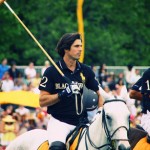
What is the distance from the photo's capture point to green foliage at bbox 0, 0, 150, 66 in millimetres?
38188

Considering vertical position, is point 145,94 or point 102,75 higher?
point 102,75

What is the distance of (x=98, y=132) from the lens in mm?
12250

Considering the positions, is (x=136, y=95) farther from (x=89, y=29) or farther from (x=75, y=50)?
(x=89, y=29)

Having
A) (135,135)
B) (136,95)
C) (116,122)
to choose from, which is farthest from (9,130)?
(116,122)

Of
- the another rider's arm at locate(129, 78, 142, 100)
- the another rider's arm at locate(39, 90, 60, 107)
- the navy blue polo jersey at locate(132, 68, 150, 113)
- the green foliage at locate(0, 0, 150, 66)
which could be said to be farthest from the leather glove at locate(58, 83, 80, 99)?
the green foliage at locate(0, 0, 150, 66)

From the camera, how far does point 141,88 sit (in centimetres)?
1409

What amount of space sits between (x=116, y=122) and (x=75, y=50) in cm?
172

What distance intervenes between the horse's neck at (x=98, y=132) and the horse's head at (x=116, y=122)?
0.15m

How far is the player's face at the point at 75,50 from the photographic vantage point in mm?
13188

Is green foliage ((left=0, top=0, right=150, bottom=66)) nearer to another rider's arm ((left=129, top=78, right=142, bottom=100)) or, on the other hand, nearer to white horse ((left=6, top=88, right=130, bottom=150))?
another rider's arm ((left=129, top=78, right=142, bottom=100))

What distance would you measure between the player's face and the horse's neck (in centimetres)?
114

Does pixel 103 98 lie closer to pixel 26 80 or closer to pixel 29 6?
pixel 26 80

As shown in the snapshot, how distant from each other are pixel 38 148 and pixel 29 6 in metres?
26.1

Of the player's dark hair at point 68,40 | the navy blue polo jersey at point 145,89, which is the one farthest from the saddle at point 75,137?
the navy blue polo jersey at point 145,89
